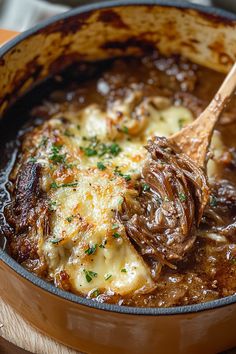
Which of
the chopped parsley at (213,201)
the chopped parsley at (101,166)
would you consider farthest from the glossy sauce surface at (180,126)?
the chopped parsley at (101,166)

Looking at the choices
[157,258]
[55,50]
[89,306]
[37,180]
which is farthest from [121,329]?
[55,50]

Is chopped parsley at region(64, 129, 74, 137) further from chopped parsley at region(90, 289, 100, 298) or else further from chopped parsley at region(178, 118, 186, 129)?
chopped parsley at region(90, 289, 100, 298)

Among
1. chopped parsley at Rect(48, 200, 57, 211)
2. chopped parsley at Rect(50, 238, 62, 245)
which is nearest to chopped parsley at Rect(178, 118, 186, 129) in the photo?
chopped parsley at Rect(48, 200, 57, 211)

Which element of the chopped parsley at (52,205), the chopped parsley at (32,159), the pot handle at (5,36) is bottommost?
the chopped parsley at (52,205)

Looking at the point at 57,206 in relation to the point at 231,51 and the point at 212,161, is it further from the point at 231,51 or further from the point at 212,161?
the point at 231,51

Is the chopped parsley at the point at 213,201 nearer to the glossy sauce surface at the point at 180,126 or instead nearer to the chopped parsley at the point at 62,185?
the glossy sauce surface at the point at 180,126
